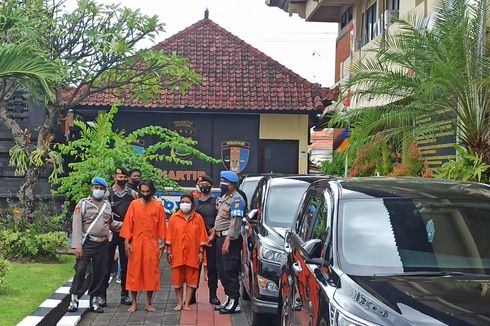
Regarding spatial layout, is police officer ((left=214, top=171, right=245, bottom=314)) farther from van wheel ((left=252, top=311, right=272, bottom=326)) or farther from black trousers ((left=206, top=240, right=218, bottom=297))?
van wheel ((left=252, top=311, right=272, bottom=326))

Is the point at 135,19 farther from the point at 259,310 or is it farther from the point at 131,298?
the point at 259,310

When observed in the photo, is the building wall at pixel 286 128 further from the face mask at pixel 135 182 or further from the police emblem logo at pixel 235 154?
the face mask at pixel 135 182

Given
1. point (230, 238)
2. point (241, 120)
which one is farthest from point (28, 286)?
point (241, 120)

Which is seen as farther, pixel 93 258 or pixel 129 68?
pixel 129 68

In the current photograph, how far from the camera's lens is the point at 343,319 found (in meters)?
4.25

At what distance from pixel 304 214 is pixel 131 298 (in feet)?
13.8

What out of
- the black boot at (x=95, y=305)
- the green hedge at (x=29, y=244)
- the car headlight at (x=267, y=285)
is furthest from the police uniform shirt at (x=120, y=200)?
A: the car headlight at (x=267, y=285)

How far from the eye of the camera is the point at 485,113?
31.8ft

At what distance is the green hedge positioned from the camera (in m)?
12.1

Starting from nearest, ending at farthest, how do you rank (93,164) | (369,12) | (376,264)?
(376,264) < (93,164) < (369,12)

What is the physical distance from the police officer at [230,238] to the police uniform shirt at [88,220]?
1500 millimetres

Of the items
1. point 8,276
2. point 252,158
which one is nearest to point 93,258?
point 8,276

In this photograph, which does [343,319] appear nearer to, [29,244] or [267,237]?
[267,237]

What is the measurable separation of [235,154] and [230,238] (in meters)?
13.0
